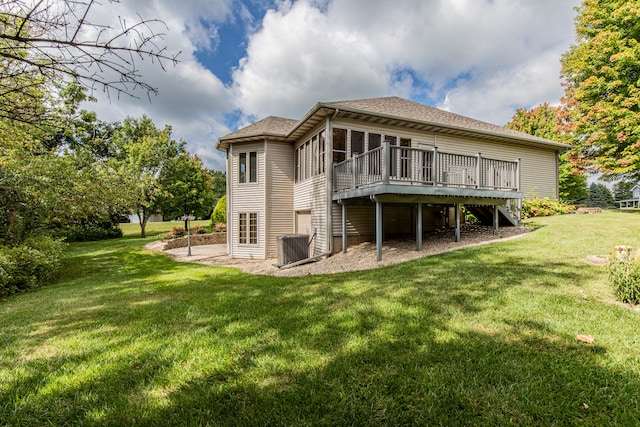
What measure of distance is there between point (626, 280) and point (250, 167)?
1226 centimetres

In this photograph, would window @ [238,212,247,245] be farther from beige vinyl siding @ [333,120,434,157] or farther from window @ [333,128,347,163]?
beige vinyl siding @ [333,120,434,157]

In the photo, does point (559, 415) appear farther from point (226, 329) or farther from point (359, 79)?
point (359, 79)

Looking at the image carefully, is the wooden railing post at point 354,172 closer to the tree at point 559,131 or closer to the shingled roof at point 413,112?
the shingled roof at point 413,112

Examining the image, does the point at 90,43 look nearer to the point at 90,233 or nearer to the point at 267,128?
the point at 267,128

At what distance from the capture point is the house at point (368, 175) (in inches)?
347

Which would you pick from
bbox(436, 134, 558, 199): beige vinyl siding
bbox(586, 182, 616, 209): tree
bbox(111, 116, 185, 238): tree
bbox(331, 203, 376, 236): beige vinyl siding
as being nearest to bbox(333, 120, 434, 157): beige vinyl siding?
bbox(436, 134, 558, 199): beige vinyl siding

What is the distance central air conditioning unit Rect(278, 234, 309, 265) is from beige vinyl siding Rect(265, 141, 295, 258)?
8.34ft

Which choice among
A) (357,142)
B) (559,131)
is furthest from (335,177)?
(559,131)

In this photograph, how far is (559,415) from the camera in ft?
6.26

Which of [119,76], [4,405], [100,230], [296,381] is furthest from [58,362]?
[100,230]

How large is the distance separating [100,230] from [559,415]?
1134 inches

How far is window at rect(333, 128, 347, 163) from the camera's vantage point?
399 inches

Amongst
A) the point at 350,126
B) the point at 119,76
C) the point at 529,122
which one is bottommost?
the point at 119,76

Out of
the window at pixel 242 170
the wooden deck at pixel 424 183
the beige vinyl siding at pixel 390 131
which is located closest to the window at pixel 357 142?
the beige vinyl siding at pixel 390 131
